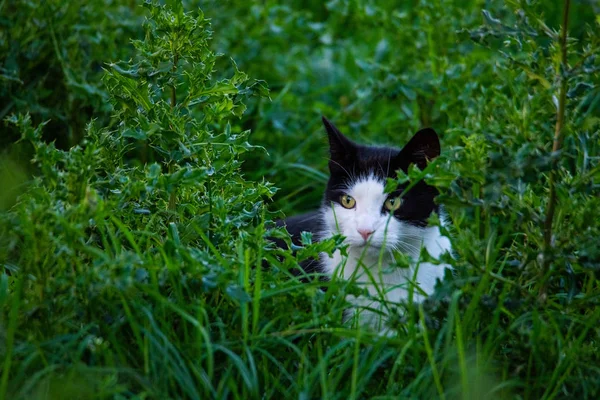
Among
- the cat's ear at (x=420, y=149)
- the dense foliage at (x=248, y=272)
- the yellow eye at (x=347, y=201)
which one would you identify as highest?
the cat's ear at (x=420, y=149)

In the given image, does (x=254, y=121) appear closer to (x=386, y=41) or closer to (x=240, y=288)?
(x=386, y=41)

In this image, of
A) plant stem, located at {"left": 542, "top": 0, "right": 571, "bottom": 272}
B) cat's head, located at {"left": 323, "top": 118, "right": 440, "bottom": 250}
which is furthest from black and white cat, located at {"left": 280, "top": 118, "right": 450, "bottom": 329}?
plant stem, located at {"left": 542, "top": 0, "right": 571, "bottom": 272}

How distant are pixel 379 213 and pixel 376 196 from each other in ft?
0.21

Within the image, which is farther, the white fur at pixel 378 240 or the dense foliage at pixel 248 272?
the white fur at pixel 378 240

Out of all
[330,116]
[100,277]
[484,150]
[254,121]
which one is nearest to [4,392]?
[100,277]

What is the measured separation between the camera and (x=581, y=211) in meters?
2.20

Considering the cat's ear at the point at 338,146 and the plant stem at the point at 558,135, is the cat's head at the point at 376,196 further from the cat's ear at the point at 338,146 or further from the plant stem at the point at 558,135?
the plant stem at the point at 558,135

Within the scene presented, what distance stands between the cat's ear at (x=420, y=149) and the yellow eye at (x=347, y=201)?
206 mm

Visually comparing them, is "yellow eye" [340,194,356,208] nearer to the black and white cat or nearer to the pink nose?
the black and white cat

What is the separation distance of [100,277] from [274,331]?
19.9 inches

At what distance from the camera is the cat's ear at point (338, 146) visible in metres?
3.03

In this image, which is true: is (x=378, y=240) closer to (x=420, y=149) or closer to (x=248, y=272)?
(x=420, y=149)

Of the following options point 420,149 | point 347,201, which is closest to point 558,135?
point 420,149

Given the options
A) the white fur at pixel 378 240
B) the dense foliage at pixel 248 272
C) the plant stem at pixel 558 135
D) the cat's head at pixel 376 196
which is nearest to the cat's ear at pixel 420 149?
the cat's head at pixel 376 196
